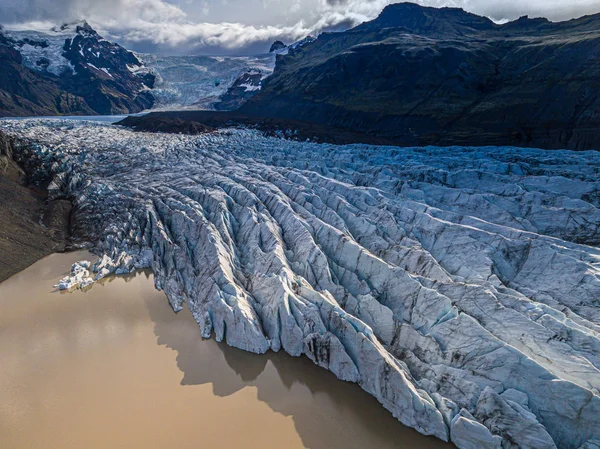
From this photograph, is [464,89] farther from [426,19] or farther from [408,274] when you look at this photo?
[426,19]

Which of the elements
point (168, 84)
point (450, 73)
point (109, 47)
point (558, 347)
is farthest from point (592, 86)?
point (109, 47)

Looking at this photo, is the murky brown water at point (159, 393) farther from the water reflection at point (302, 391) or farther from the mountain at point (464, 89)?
the mountain at point (464, 89)

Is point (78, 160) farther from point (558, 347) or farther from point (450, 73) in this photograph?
point (450, 73)

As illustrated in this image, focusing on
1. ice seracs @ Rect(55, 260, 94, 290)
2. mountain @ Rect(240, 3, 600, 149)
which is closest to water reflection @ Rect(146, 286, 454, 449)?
ice seracs @ Rect(55, 260, 94, 290)

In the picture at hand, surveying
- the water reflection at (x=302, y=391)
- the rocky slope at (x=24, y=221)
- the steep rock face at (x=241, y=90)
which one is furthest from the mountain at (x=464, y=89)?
the rocky slope at (x=24, y=221)

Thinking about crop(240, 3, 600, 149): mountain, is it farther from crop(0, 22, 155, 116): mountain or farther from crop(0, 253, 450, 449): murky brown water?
crop(0, 22, 155, 116): mountain

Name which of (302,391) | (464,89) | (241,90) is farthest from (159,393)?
(241,90)
